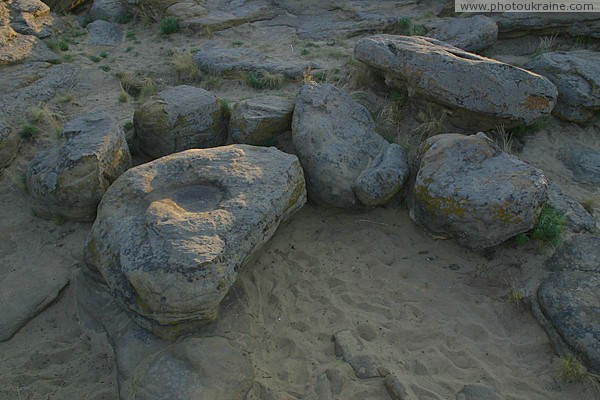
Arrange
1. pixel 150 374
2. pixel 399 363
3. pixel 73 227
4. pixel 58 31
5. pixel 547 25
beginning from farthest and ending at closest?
1. pixel 58 31
2. pixel 547 25
3. pixel 73 227
4. pixel 399 363
5. pixel 150 374

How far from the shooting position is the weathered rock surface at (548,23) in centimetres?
941

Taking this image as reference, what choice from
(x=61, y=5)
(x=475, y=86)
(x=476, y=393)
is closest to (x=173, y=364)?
(x=476, y=393)

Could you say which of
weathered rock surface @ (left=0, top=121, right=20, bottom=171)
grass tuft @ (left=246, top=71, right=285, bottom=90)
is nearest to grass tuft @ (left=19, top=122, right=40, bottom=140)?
weathered rock surface @ (left=0, top=121, right=20, bottom=171)

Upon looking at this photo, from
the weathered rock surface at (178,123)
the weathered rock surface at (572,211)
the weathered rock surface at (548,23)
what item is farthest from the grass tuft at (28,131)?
the weathered rock surface at (548,23)

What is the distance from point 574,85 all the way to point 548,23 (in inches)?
93.8

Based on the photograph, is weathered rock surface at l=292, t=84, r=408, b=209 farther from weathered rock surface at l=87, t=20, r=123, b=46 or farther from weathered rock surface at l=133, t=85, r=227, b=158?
weathered rock surface at l=87, t=20, r=123, b=46

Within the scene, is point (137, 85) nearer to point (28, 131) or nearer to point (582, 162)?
point (28, 131)

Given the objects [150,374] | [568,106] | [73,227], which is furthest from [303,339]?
[568,106]

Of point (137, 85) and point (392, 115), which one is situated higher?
point (137, 85)

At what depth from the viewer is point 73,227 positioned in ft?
21.4

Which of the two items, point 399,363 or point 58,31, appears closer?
point 399,363

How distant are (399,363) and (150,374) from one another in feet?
7.67

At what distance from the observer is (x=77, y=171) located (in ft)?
20.4

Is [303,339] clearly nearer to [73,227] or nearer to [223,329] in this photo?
[223,329]
